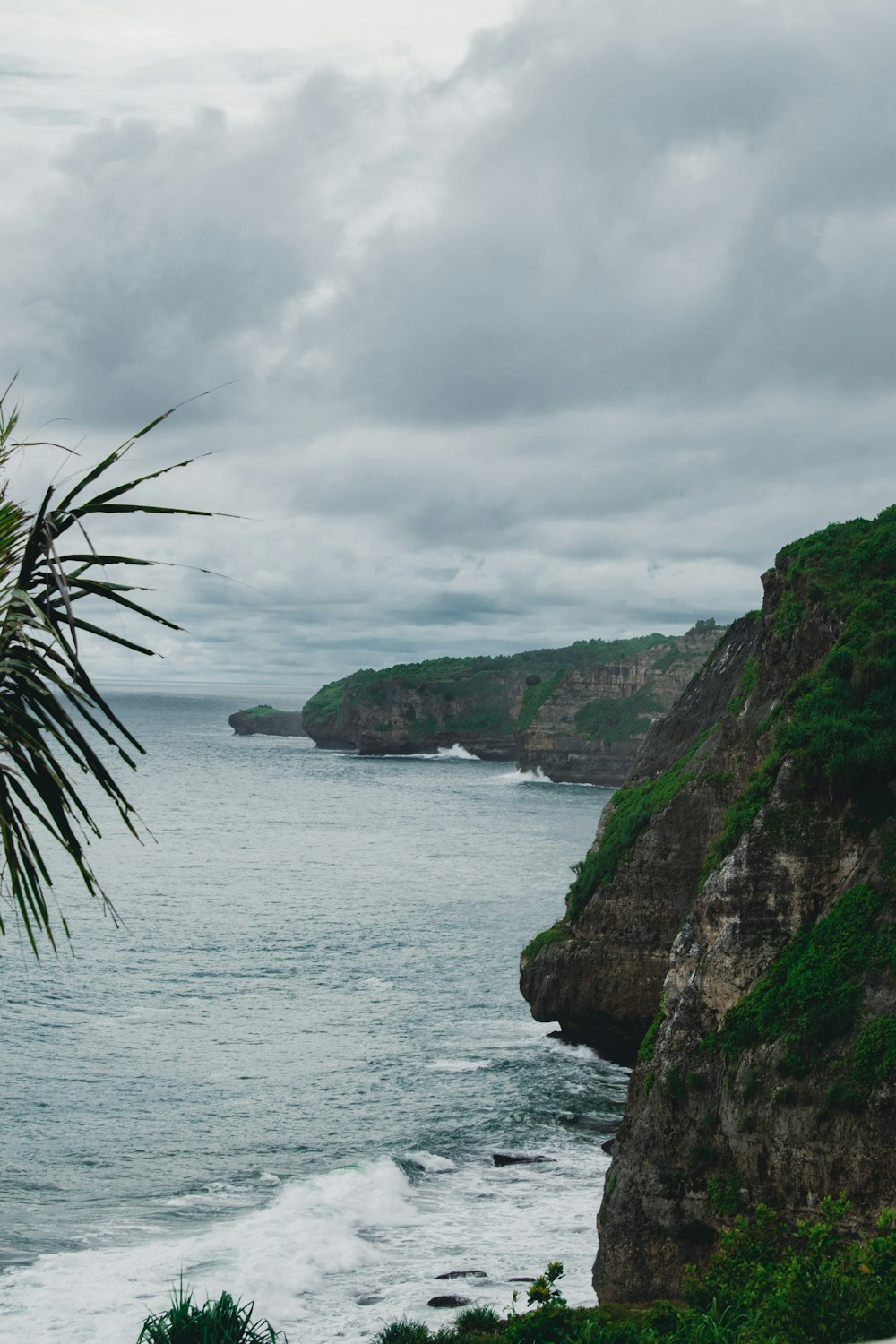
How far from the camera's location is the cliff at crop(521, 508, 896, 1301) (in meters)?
16.9

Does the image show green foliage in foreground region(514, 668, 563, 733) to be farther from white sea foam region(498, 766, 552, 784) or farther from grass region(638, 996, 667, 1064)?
grass region(638, 996, 667, 1064)

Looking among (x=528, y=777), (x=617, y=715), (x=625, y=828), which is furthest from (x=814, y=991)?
(x=528, y=777)

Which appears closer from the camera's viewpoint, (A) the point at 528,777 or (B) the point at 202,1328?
(B) the point at 202,1328

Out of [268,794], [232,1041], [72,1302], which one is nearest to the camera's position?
[72,1302]

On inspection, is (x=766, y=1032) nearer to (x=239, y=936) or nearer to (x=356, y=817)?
(x=239, y=936)

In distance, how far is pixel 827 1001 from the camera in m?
17.8

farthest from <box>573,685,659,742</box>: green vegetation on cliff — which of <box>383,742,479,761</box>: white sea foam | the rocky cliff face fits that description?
<box>383,742,479,761</box>: white sea foam

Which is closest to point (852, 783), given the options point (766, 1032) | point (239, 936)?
point (766, 1032)

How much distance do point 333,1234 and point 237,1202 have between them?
9.01 ft

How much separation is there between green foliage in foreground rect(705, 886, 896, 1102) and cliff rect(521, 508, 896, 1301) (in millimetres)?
25

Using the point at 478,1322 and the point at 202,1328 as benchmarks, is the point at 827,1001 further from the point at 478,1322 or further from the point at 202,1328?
the point at 202,1328

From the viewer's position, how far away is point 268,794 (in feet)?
404

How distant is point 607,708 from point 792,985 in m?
121

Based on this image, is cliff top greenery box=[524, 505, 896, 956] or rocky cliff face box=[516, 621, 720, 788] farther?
rocky cliff face box=[516, 621, 720, 788]
